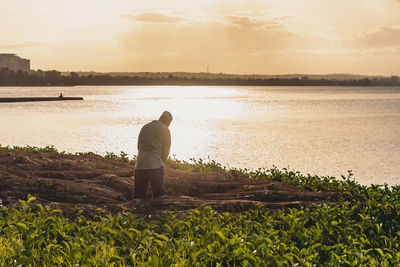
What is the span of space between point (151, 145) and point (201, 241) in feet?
17.2

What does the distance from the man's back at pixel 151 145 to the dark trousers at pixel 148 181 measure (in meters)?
0.12

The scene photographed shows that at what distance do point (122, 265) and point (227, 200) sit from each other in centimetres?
567

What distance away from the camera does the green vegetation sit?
5504 mm

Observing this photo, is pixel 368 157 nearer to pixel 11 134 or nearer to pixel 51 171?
pixel 51 171

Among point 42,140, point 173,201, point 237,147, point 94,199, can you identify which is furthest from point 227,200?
point 42,140

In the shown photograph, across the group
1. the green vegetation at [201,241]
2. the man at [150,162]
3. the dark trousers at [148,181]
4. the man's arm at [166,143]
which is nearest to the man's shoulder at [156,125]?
the man at [150,162]

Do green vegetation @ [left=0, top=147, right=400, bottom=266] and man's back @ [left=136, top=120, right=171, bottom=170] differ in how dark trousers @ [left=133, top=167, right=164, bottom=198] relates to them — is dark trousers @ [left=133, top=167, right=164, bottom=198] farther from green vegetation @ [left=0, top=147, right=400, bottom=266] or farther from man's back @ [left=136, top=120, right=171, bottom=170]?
green vegetation @ [left=0, top=147, right=400, bottom=266]

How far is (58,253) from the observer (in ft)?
19.9

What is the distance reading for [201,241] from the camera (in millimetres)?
6336

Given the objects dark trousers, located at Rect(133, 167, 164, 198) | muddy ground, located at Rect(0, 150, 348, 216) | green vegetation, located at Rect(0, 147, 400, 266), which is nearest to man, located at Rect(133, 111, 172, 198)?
dark trousers, located at Rect(133, 167, 164, 198)

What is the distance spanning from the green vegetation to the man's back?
A: 7.69 ft

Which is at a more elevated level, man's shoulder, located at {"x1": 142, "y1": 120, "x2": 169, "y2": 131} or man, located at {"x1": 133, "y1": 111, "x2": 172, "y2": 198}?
man's shoulder, located at {"x1": 142, "y1": 120, "x2": 169, "y2": 131}

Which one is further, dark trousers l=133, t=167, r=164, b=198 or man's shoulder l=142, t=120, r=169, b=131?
man's shoulder l=142, t=120, r=169, b=131

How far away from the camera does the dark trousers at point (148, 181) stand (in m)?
11.2
